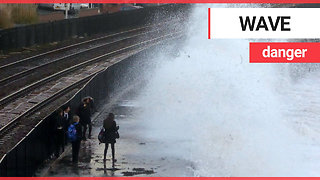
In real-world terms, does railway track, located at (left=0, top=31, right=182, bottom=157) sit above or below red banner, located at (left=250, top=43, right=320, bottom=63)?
below

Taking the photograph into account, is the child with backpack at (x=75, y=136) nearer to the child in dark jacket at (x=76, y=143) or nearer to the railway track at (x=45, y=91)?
the child in dark jacket at (x=76, y=143)

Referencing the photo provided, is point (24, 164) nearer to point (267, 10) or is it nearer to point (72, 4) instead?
point (267, 10)

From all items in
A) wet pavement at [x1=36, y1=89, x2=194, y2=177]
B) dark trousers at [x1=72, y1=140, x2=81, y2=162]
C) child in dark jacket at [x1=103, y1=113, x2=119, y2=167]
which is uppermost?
child in dark jacket at [x1=103, y1=113, x2=119, y2=167]

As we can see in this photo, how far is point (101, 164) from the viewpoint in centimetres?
1697

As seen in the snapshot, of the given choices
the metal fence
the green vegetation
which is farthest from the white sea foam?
the green vegetation

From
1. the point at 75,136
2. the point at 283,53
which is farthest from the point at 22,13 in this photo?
the point at 75,136

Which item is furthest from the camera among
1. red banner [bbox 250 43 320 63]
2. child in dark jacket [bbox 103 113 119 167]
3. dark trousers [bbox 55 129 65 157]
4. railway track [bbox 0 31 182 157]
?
red banner [bbox 250 43 320 63]

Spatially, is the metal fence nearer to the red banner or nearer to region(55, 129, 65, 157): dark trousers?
the red banner

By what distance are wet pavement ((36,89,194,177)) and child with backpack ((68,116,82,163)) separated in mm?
207

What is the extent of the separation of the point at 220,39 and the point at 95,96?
15.0 metres

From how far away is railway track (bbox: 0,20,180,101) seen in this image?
28527mm

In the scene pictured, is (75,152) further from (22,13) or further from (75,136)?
(22,13)

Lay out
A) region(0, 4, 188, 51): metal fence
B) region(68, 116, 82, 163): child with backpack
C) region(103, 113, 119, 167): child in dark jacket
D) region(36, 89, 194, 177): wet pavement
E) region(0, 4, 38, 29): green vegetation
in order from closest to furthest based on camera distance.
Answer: region(36, 89, 194, 177): wet pavement → region(68, 116, 82, 163): child with backpack → region(103, 113, 119, 167): child in dark jacket → region(0, 4, 188, 51): metal fence → region(0, 4, 38, 29): green vegetation

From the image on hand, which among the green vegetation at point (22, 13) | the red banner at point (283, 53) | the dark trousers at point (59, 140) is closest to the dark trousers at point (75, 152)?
the dark trousers at point (59, 140)
